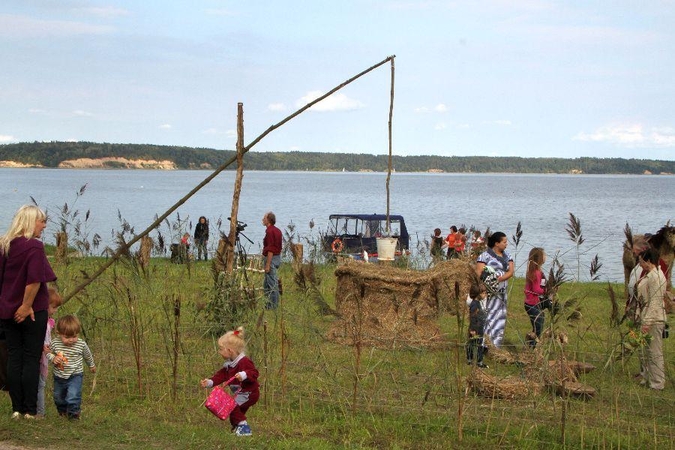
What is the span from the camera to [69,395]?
21.6 ft

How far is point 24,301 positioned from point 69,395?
33.6 inches

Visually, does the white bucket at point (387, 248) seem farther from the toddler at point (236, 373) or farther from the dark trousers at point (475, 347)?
the toddler at point (236, 373)

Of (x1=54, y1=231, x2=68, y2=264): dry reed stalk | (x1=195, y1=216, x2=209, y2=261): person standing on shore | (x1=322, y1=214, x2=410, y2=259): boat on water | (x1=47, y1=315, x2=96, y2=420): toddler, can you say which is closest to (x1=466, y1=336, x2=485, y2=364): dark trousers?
(x1=47, y1=315, x2=96, y2=420): toddler

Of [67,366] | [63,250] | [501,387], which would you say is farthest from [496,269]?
[63,250]

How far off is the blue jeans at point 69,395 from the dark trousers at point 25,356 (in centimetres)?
22

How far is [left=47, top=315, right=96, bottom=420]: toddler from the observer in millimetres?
6543

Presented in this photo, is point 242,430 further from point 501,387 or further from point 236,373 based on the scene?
point 501,387

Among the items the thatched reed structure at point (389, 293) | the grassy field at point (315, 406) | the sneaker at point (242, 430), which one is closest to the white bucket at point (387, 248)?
the thatched reed structure at point (389, 293)

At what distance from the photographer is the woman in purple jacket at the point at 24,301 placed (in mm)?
6191

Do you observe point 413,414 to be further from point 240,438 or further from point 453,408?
point 240,438

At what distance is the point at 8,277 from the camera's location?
20.5 feet

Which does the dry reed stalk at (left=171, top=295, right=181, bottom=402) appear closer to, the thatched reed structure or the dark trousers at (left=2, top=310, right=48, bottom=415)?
the dark trousers at (left=2, top=310, right=48, bottom=415)

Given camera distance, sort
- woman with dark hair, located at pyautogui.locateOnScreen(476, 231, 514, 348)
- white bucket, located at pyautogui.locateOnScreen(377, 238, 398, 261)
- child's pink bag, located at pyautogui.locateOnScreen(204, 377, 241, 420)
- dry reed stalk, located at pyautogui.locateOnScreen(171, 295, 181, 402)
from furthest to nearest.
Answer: white bucket, located at pyautogui.locateOnScreen(377, 238, 398, 261)
woman with dark hair, located at pyautogui.locateOnScreen(476, 231, 514, 348)
dry reed stalk, located at pyautogui.locateOnScreen(171, 295, 181, 402)
child's pink bag, located at pyautogui.locateOnScreen(204, 377, 241, 420)

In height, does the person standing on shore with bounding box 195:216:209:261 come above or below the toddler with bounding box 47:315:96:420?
below
